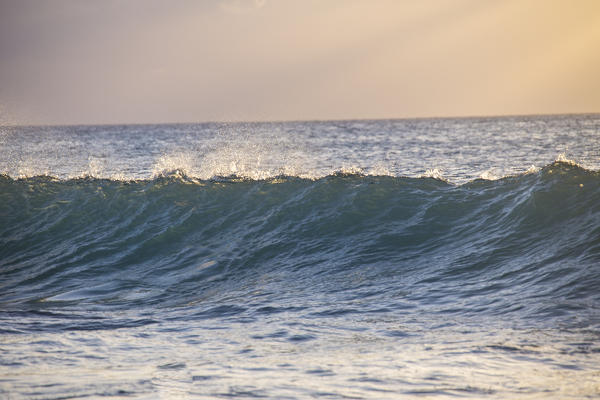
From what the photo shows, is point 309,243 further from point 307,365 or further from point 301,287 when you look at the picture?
point 307,365

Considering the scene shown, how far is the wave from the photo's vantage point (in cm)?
830

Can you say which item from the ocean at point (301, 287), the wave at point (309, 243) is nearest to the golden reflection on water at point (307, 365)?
the ocean at point (301, 287)

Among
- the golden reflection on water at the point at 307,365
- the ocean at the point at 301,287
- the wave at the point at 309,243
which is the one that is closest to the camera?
the golden reflection on water at the point at 307,365

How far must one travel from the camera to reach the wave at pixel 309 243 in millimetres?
8305

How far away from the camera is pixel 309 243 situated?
11938 mm

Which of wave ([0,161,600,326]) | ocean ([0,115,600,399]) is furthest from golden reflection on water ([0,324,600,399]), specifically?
wave ([0,161,600,326])

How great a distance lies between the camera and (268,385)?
4.75 m

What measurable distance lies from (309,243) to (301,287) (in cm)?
276

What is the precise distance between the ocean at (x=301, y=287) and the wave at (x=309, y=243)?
5cm

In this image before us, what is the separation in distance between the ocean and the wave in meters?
0.05

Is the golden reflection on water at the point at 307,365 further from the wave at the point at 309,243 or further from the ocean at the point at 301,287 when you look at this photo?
the wave at the point at 309,243

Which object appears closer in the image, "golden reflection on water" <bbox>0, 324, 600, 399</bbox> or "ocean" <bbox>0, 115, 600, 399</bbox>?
"golden reflection on water" <bbox>0, 324, 600, 399</bbox>

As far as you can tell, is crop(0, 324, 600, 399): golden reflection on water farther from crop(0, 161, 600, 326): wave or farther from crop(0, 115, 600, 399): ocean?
crop(0, 161, 600, 326): wave

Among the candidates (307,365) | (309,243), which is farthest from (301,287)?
(307,365)
